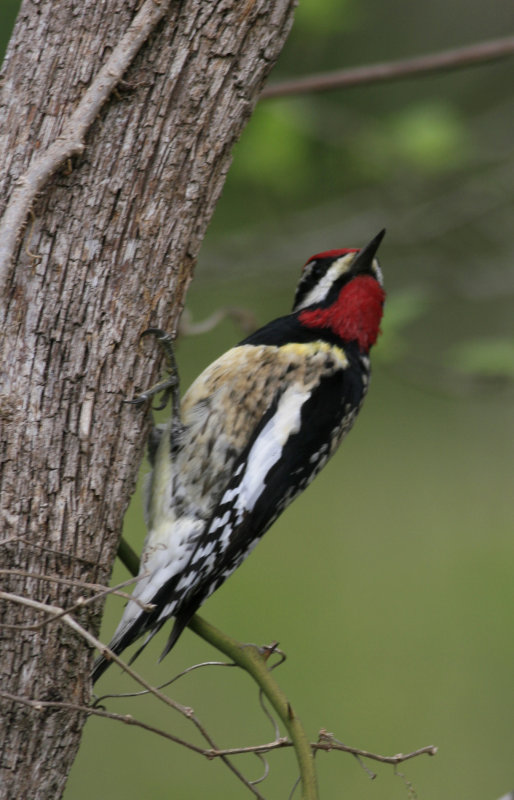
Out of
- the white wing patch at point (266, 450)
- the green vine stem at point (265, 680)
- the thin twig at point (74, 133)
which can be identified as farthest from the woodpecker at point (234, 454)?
the thin twig at point (74, 133)

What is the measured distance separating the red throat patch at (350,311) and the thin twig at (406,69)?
0.44 metres

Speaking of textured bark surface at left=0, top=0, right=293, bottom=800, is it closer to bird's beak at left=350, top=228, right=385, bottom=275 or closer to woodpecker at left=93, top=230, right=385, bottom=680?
woodpecker at left=93, top=230, right=385, bottom=680

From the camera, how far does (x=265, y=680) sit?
60.3 inches

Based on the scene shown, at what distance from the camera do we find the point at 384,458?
186 inches

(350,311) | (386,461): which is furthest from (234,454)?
(386,461)

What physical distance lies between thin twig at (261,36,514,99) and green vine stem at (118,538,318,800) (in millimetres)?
1128

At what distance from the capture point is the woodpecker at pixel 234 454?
1.86 m

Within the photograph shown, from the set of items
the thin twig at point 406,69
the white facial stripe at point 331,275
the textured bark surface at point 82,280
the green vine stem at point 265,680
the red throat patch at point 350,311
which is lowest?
the green vine stem at point 265,680

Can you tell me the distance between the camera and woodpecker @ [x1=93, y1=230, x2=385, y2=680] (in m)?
1.86

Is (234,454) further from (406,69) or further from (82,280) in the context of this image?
(406,69)

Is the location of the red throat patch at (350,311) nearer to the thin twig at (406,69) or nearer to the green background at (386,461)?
the green background at (386,461)

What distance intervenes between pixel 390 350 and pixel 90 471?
1269 mm

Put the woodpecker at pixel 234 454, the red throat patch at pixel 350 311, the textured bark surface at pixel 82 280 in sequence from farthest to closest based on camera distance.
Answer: the red throat patch at pixel 350 311 < the woodpecker at pixel 234 454 < the textured bark surface at pixel 82 280

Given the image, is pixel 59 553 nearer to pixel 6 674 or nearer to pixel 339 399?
pixel 6 674
